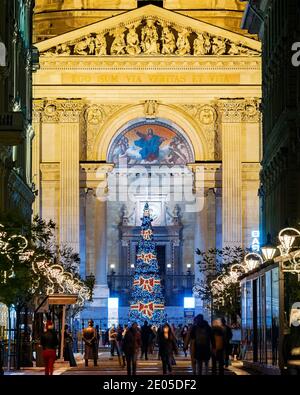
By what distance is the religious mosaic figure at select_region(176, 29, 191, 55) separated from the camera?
12656 cm

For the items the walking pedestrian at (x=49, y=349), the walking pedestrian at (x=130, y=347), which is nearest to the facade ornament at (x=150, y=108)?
the walking pedestrian at (x=130, y=347)

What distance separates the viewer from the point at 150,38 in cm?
12638

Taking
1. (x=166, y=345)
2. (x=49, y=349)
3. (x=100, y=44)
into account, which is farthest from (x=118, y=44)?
(x=49, y=349)

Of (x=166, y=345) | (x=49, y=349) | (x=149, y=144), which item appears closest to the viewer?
(x=49, y=349)

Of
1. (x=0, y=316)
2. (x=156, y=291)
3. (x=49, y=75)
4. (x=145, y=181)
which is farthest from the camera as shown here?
(x=145, y=181)

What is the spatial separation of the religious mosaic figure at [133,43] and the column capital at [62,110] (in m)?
5.55

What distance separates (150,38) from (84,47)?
522 cm

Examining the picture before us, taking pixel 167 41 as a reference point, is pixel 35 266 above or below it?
below

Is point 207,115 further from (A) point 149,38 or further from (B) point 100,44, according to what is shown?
(B) point 100,44

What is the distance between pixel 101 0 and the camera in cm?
14725

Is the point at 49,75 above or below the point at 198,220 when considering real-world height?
above

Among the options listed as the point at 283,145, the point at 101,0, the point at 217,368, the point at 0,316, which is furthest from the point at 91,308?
the point at 217,368
